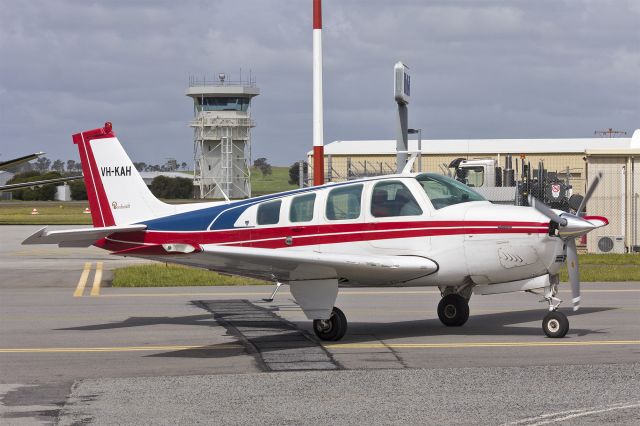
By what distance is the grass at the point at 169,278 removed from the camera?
69.8 feet

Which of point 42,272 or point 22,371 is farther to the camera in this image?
point 42,272

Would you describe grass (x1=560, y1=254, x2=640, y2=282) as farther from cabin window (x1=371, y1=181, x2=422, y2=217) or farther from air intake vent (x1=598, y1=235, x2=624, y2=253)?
cabin window (x1=371, y1=181, x2=422, y2=217)

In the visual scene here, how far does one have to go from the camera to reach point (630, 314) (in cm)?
1528

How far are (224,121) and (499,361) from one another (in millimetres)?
96605

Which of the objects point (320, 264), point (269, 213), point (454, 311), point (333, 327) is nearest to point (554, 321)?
point (454, 311)

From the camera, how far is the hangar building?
3198cm

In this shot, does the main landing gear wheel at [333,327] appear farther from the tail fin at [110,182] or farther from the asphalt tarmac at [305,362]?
the tail fin at [110,182]

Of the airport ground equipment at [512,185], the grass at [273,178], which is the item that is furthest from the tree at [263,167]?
the airport ground equipment at [512,185]

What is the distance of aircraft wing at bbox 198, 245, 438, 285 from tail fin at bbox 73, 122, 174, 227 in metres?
2.82

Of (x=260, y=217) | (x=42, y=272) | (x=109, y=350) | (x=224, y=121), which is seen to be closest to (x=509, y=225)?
(x=260, y=217)

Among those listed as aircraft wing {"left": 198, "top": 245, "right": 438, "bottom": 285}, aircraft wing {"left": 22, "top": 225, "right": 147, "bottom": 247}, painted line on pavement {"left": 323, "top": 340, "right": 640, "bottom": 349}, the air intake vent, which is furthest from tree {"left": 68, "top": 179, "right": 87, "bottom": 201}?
painted line on pavement {"left": 323, "top": 340, "right": 640, "bottom": 349}

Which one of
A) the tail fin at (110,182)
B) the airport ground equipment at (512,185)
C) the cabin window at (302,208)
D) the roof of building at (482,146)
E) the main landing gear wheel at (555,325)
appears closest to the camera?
the main landing gear wheel at (555,325)

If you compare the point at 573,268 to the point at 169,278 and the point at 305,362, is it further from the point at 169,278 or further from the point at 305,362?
the point at 169,278

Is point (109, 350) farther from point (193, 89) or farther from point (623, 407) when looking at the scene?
point (193, 89)
